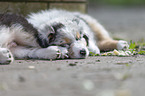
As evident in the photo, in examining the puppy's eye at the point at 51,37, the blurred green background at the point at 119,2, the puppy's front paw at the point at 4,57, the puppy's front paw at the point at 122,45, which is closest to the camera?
the puppy's front paw at the point at 4,57

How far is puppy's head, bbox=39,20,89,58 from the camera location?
457cm

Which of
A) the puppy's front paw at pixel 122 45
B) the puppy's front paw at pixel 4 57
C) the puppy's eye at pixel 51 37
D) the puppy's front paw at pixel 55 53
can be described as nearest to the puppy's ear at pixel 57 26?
the puppy's eye at pixel 51 37

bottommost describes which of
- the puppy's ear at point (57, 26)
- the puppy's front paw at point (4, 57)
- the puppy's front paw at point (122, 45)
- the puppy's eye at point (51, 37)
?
the puppy's front paw at point (4, 57)

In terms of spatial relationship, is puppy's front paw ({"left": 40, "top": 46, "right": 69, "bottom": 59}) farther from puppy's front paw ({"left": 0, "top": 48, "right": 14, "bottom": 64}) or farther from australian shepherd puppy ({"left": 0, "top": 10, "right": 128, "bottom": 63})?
puppy's front paw ({"left": 0, "top": 48, "right": 14, "bottom": 64})

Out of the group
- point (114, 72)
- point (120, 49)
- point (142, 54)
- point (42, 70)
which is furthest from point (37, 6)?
point (114, 72)

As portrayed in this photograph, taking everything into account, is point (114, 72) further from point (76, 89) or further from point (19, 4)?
point (19, 4)

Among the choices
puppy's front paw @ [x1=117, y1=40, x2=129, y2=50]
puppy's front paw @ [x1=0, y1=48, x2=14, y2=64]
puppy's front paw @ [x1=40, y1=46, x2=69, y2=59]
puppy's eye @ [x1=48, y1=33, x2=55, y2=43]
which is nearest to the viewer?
puppy's front paw @ [x1=0, y1=48, x2=14, y2=64]

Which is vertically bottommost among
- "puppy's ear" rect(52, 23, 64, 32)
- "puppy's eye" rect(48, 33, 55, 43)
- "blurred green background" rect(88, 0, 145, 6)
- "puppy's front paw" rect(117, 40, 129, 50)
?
"puppy's front paw" rect(117, 40, 129, 50)

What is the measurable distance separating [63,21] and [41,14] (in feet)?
3.30

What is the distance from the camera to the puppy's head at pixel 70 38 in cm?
457

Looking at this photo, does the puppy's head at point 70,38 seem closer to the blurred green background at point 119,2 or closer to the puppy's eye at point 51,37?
the puppy's eye at point 51,37

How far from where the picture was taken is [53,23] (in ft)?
16.6

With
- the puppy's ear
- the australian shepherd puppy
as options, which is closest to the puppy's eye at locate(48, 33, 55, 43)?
the australian shepherd puppy

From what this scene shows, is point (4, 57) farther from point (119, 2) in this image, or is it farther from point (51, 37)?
point (119, 2)
